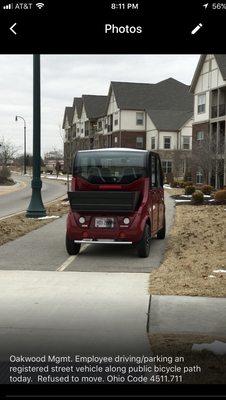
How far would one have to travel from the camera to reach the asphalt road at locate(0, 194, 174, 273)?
9234 millimetres

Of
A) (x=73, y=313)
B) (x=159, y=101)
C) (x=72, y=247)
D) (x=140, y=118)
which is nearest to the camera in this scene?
(x=73, y=313)

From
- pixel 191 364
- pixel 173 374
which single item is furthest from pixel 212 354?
pixel 173 374

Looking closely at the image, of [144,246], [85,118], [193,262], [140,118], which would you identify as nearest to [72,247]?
[144,246]

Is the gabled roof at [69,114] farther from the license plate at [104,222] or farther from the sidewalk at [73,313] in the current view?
the sidewalk at [73,313]

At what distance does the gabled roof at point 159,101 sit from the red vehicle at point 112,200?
175 ft

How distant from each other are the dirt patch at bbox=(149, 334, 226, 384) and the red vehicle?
15.5ft

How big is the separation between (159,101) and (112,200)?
60882 mm

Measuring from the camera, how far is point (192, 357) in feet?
15.5

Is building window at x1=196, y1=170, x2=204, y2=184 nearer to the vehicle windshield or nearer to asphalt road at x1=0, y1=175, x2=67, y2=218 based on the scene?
asphalt road at x1=0, y1=175, x2=67, y2=218
